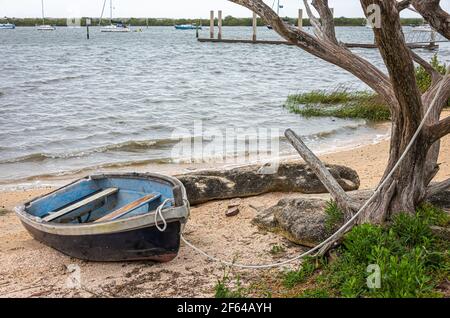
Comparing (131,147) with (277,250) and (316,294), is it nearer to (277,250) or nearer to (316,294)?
(277,250)

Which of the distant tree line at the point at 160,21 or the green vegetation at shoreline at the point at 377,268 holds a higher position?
the distant tree line at the point at 160,21

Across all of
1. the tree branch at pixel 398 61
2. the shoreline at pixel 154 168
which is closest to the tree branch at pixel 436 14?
the tree branch at pixel 398 61

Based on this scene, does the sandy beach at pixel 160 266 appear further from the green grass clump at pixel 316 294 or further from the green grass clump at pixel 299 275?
the green grass clump at pixel 316 294

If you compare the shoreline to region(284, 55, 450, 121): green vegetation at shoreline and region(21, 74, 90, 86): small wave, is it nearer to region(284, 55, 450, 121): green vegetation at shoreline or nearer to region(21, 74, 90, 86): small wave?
region(284, 55, 450, 121): green vegetation at shoreline

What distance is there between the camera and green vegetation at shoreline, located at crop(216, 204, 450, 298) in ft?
13.0

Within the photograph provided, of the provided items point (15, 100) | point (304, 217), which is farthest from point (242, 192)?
point (15, 100)

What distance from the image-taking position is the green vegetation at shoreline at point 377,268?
13.0ft

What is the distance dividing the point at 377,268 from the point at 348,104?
15170 mm

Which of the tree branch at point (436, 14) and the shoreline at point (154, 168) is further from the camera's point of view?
the shoreline at point (154, 168)

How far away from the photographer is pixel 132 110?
20.2 meters

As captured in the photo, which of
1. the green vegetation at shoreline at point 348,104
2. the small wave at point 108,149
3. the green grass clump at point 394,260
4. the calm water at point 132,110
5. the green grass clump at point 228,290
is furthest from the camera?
the green vegetation at shoreline at point 348,104

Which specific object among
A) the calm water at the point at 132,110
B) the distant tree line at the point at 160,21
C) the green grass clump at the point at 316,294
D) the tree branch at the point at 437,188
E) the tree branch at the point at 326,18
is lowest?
the calm water at the point at 132,110

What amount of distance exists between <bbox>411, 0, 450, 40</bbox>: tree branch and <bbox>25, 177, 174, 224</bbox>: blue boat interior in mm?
3310

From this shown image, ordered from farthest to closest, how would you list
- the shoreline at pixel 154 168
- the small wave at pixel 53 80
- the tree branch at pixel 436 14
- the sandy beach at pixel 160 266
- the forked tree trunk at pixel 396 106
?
the small wave at pixel 53 80
the shoreline at pixel 154 168
the sandy beach at pixel 160 266
the tree branch at pixel 436 14
the forked tree trunk at pixel 396 106
